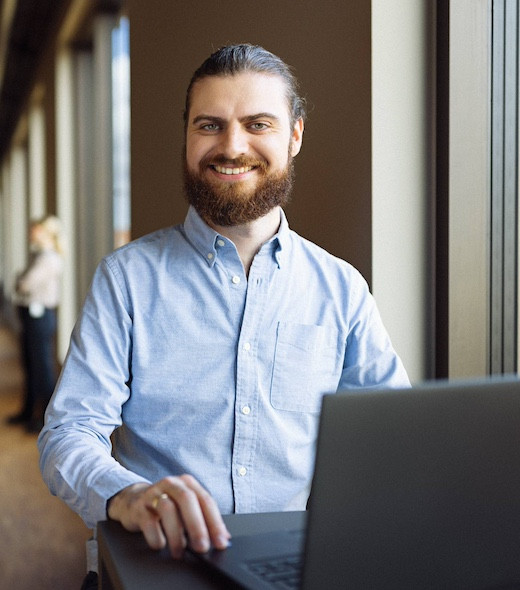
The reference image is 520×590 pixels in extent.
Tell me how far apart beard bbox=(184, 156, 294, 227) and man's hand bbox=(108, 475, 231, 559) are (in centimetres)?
69

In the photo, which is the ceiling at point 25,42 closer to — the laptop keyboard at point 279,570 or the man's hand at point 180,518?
the man's hand at point 180,518

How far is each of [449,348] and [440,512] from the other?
1.13 meters

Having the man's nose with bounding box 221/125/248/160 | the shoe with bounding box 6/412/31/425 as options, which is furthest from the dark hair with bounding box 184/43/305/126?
the shoe with bounding box 6/412/31/425

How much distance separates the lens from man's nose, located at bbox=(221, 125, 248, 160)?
1454mm

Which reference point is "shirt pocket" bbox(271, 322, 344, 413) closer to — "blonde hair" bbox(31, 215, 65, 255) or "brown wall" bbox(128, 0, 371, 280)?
"brown wall" bbox(128, 0, 371, 280)

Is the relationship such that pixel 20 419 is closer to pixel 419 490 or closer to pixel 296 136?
pixel 296 136

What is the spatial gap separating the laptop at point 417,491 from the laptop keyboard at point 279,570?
0.09 ft

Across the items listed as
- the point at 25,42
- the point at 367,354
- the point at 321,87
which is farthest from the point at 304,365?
the point at 25,42

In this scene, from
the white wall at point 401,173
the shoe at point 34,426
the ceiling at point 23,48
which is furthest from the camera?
the ceiling at point 23,48

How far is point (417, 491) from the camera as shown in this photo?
701mm

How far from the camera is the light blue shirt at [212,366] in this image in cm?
138

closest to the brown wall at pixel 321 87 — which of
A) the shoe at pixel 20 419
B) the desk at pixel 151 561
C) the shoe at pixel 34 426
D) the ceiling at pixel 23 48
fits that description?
the desk at pixel 151 561

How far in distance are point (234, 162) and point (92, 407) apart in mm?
547

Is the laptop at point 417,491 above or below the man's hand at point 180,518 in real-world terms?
above
